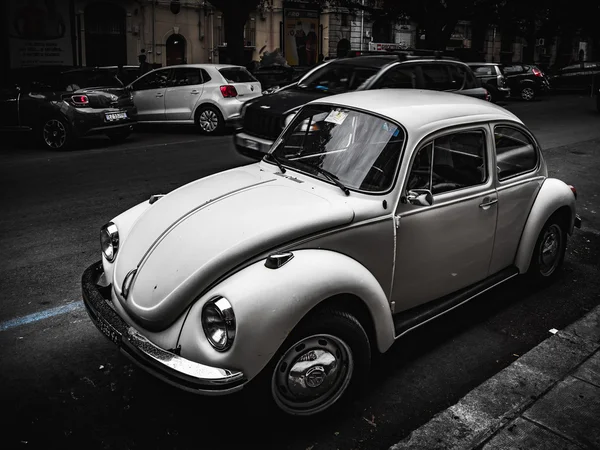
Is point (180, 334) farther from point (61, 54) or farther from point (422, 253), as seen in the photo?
point (61, 54)

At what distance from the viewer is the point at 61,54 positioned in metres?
Result: 25.2

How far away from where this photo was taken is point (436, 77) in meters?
11.1

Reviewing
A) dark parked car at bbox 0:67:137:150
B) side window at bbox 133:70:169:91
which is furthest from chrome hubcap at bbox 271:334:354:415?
side window at bbox 133:70:169:91

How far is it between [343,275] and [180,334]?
0.90 m

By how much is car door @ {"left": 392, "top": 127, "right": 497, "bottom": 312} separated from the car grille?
4876 millimetres

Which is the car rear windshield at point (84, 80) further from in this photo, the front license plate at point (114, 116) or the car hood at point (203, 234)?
the car hood at point (203, 234)

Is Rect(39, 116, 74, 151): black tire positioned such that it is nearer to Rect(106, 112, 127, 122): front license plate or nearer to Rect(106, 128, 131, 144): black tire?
Rect(106, 112, 127, 122): front license plate

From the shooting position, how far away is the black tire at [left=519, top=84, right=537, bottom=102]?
26641 mm

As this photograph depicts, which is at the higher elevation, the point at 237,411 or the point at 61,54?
the point at 61,54

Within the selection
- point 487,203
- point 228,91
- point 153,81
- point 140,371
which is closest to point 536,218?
point 487,203

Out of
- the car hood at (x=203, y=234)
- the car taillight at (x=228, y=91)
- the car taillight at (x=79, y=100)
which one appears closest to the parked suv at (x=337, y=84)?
the car taillight at (x=79, y=100)

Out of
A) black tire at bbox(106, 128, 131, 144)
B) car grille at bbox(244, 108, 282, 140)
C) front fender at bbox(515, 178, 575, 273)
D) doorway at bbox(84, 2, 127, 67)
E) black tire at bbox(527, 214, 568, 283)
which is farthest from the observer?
doorway at bbox(84, 2, 127, 67)

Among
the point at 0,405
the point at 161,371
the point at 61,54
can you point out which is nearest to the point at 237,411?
the point at 161,371

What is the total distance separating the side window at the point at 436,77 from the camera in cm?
1080
